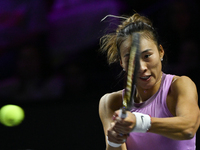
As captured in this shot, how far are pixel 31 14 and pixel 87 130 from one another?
1.35 meters

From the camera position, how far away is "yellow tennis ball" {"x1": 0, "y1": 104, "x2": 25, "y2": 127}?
263 cm

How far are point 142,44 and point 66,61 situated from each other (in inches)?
Answer: 59.9

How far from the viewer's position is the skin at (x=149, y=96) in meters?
1.21

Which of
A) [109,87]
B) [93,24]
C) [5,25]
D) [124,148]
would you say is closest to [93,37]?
[93,24]

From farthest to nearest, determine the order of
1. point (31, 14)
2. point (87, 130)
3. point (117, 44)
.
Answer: point (31, 14) < point (87, 130) < point (117, 44)

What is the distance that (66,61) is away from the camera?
9.63ft

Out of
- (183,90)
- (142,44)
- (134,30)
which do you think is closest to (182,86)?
(183,90)

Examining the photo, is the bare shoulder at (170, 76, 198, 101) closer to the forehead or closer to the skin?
the skin

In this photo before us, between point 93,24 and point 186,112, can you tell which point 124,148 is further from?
point 93,24

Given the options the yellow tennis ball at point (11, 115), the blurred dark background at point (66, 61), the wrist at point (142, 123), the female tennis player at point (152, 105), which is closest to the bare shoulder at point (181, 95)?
the female tennis player at point (152, 105)

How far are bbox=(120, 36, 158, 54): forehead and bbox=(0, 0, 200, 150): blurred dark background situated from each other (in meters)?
0.73

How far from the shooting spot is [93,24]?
2994 mm


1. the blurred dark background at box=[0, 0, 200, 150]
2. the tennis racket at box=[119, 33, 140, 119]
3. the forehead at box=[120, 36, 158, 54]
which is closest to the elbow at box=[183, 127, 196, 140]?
the tennis racket at box=[119, 33, 140, 119]

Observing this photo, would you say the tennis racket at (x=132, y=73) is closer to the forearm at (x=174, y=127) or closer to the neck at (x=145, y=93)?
the forearm at (x=174, y=127)
